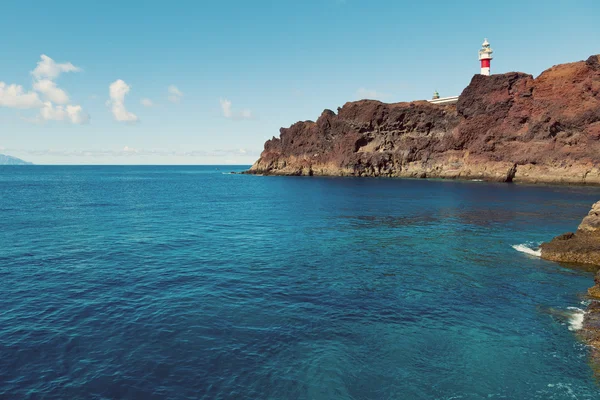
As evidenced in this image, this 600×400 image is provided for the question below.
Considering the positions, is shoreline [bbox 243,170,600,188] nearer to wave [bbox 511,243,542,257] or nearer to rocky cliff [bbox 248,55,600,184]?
rocky cliff [bbox 248,55,600,184]

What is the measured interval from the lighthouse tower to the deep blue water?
10918cm

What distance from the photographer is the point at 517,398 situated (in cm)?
1103

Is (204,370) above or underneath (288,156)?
underneath

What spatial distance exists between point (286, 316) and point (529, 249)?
22070mm

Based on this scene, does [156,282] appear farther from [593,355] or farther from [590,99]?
[590,99]

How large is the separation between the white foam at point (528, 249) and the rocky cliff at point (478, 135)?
68697 millimetres

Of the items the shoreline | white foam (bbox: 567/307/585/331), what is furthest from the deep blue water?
the shoreline

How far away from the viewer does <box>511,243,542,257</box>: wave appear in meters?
27.7

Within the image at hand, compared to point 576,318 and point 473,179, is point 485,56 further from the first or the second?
point 576,318

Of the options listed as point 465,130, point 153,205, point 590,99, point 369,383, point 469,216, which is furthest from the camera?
point 465,130

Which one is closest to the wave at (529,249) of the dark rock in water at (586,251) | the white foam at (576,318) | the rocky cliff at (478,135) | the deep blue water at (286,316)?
the dark rock in water at (586,251)

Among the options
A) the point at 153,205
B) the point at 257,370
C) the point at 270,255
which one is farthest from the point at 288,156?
the point at 257,370

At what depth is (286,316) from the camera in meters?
16.8

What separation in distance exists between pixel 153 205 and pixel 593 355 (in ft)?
188
